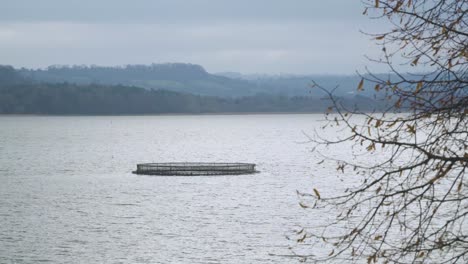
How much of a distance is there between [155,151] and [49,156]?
34.5 metres

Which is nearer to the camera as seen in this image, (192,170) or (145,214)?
(145,214)

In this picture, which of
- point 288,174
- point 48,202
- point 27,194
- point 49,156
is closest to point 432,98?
point 48,202

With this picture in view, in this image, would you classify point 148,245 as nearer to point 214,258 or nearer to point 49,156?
point 214,258

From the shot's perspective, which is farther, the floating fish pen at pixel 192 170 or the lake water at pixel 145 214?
the floating fish pen at pixel 192 170

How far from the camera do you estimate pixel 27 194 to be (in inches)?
3723

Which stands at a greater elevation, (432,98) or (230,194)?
(432,98)

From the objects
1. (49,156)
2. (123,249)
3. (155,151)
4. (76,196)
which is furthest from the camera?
(155,151)

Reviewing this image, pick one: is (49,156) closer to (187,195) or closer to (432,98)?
(187,195)

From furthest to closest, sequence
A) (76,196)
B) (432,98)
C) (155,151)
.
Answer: (155,151), (76,196), (432,98)

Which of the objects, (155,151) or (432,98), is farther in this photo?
(155,151)

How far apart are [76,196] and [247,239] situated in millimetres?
37892

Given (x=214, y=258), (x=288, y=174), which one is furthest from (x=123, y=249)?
(x=288, y=174)

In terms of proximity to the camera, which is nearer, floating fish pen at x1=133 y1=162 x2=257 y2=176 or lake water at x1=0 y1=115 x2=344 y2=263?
A: lake water at x1=0 y1=115 x2=344 y2=263

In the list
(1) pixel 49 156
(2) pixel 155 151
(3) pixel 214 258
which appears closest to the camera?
(3) pixel 214 258
